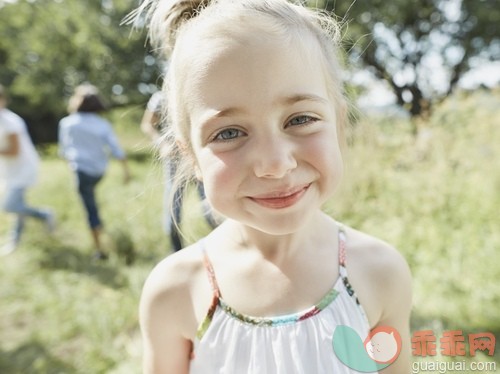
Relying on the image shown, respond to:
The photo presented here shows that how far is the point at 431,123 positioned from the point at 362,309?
4575mm

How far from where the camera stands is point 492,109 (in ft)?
15.5

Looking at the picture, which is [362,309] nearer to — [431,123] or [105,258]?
[105,258]

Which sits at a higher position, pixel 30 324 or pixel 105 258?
pixel 30 324

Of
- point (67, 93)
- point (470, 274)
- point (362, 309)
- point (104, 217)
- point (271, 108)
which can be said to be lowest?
point (67, 93)

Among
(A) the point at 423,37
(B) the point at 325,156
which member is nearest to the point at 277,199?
(B) the point at 325,156

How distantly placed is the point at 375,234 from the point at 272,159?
2.94m

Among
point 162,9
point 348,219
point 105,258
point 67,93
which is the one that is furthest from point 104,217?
point 67,93

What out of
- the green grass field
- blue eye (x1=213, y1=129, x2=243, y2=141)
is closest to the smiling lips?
blue eye (x1=213, y1=129, x2=243, y2=141)

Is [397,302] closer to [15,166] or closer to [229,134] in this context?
[229,134]

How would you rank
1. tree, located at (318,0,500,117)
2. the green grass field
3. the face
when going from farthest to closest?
tree, located at (318,0,500,117) → the green grass field → the face

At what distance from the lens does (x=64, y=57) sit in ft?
70.7

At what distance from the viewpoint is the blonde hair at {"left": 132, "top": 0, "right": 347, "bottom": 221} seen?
94 centimetres

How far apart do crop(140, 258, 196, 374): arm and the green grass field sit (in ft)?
1.58

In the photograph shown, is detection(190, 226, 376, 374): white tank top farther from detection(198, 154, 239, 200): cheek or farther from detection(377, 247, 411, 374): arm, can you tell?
detection(198, 154, 239, 200): cheek
